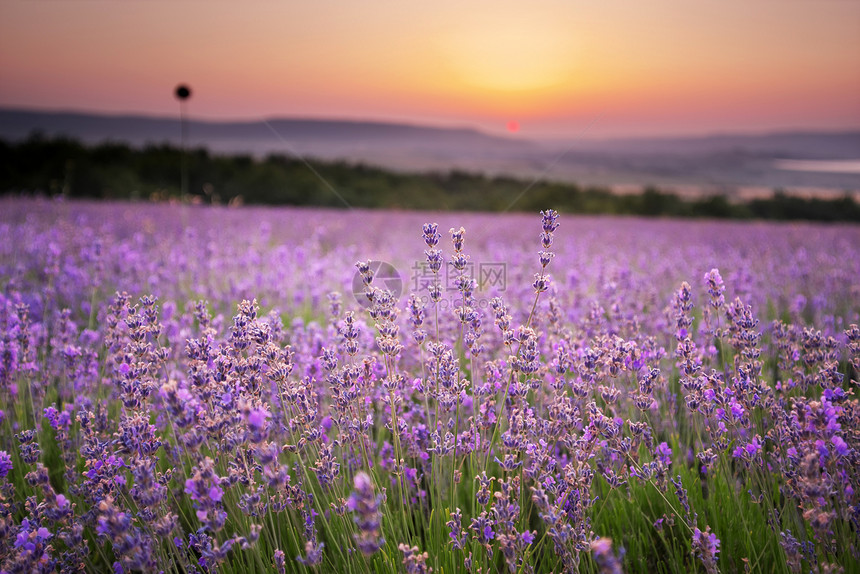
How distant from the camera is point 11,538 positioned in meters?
1.56

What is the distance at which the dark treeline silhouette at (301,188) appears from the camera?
2481 cm

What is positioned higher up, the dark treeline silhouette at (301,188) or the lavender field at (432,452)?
the dark treeline silhouette at (301,188)

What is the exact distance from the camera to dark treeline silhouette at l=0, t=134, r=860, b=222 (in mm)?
24812

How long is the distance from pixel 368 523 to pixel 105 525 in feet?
2.18

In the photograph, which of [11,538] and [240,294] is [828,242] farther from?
[11,538]

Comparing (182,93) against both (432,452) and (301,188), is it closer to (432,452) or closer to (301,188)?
(432,452)

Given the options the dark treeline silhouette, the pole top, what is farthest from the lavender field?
the dark treeline silhouette

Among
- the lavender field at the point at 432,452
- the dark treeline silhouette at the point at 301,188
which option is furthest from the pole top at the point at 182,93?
the dark treeline silhouette at the point at 301,188

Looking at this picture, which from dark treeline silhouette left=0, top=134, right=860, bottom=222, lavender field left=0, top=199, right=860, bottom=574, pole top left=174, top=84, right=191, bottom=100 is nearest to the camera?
lavender field left=0, top=199, right=860, bottom=574

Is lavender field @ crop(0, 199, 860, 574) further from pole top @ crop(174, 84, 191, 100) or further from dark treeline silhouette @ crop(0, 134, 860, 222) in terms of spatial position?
dark treeline silhouette @ crop(0, 134, 860, 222)

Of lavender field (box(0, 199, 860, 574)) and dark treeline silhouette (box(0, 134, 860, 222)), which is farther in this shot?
dark treeline silhouette (box(0, 134, 860, 222))

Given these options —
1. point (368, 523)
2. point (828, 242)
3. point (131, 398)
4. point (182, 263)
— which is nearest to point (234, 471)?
point (131, 398)

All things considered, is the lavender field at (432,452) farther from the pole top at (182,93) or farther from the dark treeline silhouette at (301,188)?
the dark treeline silhouette at (301,188)

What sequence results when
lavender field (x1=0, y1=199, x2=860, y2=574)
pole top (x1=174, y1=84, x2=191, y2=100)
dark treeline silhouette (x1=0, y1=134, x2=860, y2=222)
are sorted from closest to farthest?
lavender field (x1=0, y1=199, x2=860, y2=574) → pole top (x1=174, y1=84, x2=191, y2=100) → dark treeline silhouette (x1=0, y1=134, x2=860, y2=222)
